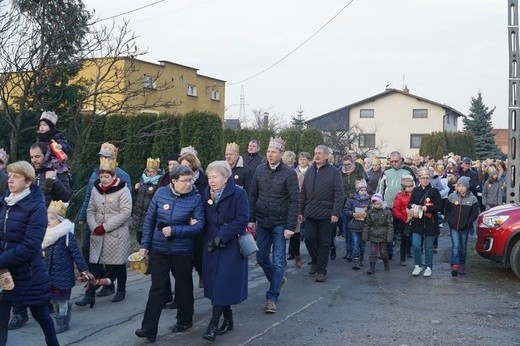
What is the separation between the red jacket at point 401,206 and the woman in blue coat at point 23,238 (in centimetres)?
725

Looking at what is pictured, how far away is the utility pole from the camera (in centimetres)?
1302

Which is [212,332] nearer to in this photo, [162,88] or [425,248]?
[425,248]

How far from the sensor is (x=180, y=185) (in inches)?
253

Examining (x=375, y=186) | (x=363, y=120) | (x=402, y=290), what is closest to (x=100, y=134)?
(x=375, y=186)

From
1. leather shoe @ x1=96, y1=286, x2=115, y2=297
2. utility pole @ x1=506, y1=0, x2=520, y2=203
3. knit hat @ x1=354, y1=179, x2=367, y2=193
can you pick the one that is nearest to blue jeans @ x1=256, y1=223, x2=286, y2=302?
leather shoe @ x1=96, y1=286, x2=115, y2=297

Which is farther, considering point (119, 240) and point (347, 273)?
point (347, 273)

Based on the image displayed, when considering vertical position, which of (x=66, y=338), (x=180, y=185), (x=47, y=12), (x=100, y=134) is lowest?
(x=66, y=338)

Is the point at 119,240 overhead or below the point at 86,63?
below

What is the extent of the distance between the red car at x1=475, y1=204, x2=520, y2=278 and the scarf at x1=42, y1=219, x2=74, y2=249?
7.10m

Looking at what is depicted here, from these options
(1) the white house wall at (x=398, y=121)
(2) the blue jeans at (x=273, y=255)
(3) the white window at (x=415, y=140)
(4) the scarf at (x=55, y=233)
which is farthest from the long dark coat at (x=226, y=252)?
(3) the white window at (x=415, y=140)

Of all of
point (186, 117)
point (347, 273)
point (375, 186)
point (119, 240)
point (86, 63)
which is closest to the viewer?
point (119, 240)

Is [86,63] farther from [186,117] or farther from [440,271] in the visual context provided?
[440,271]

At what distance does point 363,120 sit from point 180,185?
194 feet

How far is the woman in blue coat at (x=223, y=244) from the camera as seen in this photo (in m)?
6.47
